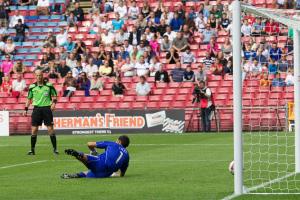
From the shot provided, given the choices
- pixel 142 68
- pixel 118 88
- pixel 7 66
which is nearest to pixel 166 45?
pixel 142 68

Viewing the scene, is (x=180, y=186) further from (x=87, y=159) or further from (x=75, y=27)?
(x=75, y=27)

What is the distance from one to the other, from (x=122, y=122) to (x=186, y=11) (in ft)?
23.2

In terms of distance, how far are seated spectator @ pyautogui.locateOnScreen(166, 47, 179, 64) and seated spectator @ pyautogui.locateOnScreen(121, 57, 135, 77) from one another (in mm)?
1512

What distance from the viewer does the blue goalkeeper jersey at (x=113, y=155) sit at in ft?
54.0

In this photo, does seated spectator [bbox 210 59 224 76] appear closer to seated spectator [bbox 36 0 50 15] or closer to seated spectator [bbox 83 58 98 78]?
seated spectator [bbox 83 58 98 78]

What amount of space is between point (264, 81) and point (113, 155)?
14633 mm

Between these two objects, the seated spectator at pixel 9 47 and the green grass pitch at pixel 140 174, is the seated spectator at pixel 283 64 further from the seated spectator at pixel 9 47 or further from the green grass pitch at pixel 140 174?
the seated spectator at pixel 9 47

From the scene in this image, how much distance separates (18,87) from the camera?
129 feet

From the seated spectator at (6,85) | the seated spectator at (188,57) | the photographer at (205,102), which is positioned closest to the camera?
the photographer at (205,102)

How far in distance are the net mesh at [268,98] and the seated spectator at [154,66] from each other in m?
4.77

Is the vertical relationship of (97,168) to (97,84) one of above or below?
below

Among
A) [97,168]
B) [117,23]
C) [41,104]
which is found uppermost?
[117,23]

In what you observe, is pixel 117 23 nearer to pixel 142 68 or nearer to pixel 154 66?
pixel 142 68

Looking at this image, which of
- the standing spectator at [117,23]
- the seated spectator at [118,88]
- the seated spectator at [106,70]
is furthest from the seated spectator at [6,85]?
the standing spectator at [117,23]
